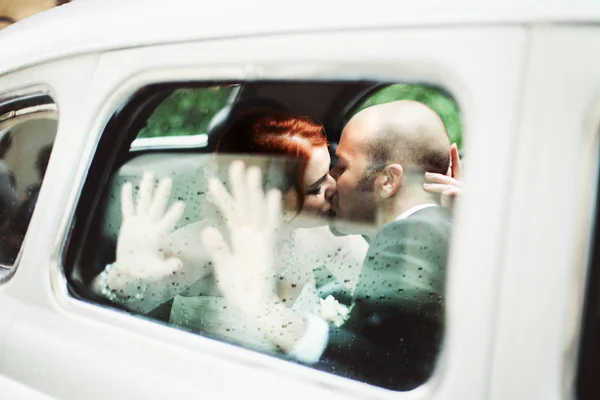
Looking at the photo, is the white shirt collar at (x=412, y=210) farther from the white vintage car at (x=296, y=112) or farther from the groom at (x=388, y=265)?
the white vintage car at (x=296, y=112)

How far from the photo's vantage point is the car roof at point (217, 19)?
3.68 feet

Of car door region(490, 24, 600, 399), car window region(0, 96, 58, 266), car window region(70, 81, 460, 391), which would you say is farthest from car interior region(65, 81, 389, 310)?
car door region(490, 24, 600, 399)

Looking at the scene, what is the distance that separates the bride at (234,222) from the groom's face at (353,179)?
0.03m

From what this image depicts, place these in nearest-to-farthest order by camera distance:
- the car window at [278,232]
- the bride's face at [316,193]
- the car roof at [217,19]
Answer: the car roof at [217,19] → the car window at [278,232] → the bride's face at [316,193]

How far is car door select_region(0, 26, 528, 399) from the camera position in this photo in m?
1.08

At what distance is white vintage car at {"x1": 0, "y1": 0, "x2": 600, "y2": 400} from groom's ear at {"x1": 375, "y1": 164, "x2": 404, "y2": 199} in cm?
16

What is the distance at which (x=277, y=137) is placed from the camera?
5.32 feet

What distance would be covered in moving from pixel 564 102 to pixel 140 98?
102cm

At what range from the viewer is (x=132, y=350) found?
146cm

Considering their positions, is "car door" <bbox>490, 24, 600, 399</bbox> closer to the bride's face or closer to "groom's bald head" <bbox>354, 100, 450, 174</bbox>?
"groom's bald head" <bbox>354, 100, 450, 174</bbox>

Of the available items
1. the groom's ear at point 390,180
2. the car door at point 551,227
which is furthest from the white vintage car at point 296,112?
the groom's ear at point 390,180

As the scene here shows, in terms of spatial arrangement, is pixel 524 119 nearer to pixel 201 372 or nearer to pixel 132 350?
pixel 201 372

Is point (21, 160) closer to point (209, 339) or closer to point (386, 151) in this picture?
point (209, 339)

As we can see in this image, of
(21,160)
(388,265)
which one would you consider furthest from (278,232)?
(21,160)
